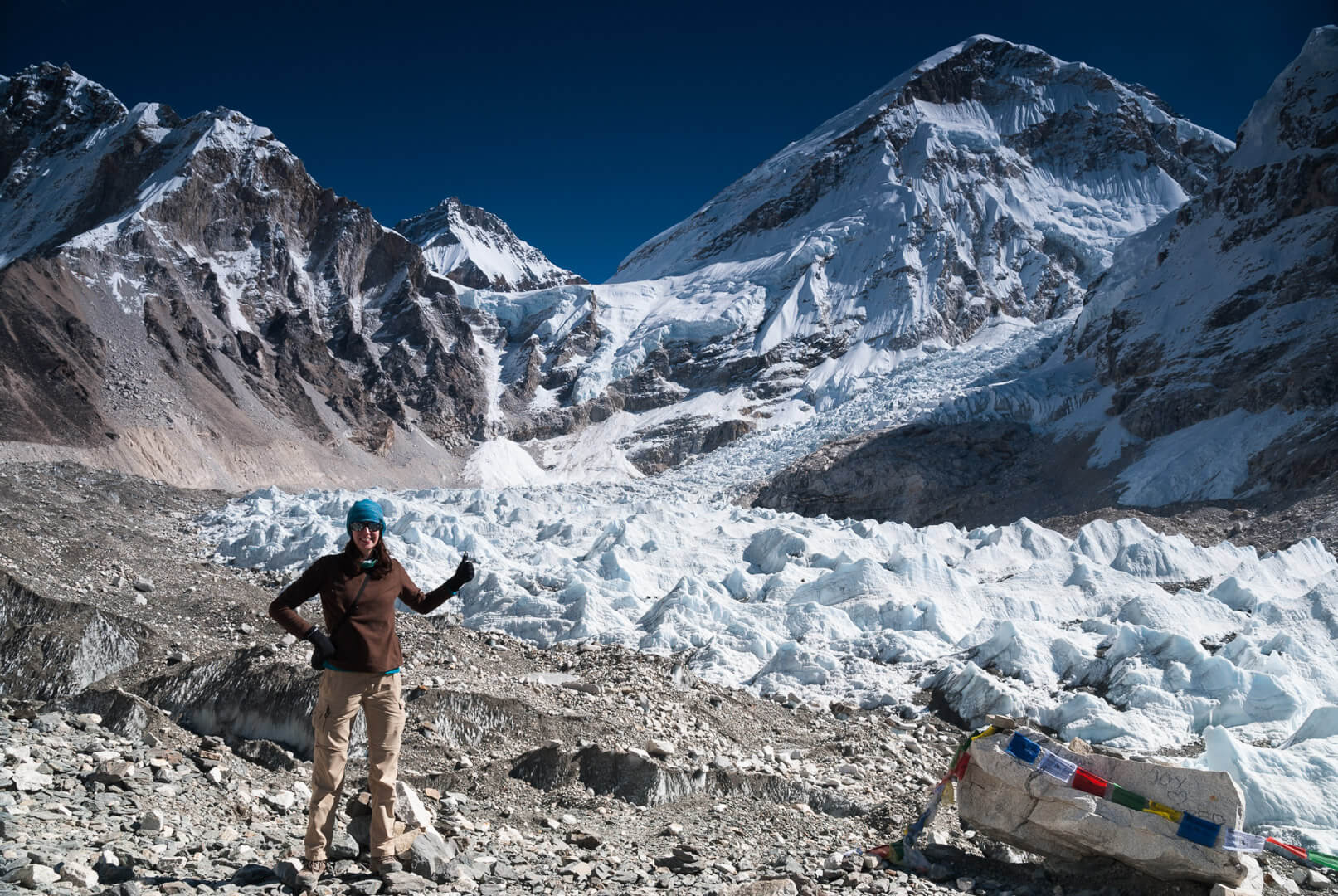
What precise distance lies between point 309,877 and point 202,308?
7070 centimetres

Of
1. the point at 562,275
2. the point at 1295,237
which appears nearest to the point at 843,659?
the point at 1295,237

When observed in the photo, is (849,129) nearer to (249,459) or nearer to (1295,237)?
(1295,237)

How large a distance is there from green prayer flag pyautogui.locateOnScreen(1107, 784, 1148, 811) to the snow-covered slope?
74.1 m

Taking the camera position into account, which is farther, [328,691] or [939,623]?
[939,623]

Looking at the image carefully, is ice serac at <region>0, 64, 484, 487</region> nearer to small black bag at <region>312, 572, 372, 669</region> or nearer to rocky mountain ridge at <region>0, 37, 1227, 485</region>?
rocky mountain ridge at <region>0, 37, 1227, 485</region>

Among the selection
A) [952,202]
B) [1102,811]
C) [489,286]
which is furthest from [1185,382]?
[489,286]

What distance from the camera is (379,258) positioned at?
297 ft

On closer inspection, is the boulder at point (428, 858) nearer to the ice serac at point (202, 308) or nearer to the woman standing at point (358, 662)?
the woman standing at point (358, 662)

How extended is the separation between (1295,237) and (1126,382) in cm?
1274

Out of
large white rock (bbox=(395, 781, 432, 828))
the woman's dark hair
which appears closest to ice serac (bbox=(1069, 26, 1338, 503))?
large white rock (bbox=(395, 781, 432, 828))

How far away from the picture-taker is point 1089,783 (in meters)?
4.88

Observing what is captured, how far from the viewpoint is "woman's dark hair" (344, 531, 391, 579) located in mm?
4258

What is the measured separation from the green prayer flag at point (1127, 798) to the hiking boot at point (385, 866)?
3889mm

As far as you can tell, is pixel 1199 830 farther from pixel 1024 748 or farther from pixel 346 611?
pixel 346 611
